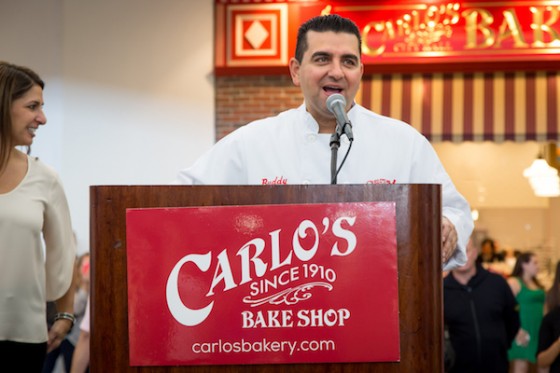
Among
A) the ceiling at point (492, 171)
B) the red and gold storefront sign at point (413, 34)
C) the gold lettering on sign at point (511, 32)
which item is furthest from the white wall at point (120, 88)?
the ceiling at point (492, 171)

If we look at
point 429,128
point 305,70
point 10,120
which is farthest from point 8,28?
point 305,70

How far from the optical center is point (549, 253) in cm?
1444

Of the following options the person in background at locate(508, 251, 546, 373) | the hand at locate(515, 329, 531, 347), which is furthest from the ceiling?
the hand at locate(515, 329, 531, 347)

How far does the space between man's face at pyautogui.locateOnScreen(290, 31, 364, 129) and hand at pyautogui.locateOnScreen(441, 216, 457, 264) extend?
591mm

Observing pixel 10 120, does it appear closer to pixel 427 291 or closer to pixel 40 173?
pixel 40 173

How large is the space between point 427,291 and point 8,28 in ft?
28.0

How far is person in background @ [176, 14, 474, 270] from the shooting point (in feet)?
9.89

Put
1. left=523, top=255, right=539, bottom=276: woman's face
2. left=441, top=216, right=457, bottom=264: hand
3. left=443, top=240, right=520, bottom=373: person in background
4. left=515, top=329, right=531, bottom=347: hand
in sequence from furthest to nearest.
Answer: left=523, top=255, right=539, bottom=276: woman's face < left=515, top=329, right=531, bottom=347: hand < left=443, top=240, right=520, bottom=373: person in background < left=441, top=216, right=457, bottom=264: hand

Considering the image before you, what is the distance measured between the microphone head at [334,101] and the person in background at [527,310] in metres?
6.20

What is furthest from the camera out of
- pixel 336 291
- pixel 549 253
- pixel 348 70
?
pixel 549 253

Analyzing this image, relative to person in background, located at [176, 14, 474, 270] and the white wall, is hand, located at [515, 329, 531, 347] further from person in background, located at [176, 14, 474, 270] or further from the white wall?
person in background, located at [176, 14, 474, 270]

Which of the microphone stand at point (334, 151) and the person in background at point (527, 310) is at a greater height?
the microphone stand at point (334, 151)

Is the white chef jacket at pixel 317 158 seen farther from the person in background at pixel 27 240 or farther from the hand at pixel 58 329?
the hand at pixel 58 329

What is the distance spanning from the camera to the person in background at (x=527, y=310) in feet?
29.7
